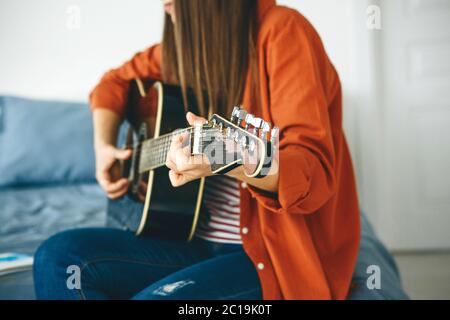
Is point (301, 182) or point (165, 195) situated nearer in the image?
point (301, 182)

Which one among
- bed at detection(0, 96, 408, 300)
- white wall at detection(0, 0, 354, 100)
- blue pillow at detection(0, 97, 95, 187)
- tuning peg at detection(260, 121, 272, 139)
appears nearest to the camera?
tuning peg at detection(260, 121, 272, 139)

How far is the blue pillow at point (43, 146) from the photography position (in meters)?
1.69

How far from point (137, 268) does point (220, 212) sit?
0.18 meters

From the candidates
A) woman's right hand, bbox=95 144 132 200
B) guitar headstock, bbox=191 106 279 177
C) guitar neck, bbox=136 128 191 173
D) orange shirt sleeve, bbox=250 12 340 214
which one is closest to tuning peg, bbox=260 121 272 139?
guitar headstock, bbox=191 106 279 177

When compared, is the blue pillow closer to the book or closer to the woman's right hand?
the woman's right hand

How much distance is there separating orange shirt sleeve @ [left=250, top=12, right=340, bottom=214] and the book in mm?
521

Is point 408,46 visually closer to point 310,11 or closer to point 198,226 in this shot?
point 310,11

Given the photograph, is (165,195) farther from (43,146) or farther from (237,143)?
(43,146)

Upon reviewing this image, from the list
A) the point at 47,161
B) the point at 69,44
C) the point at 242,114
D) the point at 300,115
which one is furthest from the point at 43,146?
the point at 242,114

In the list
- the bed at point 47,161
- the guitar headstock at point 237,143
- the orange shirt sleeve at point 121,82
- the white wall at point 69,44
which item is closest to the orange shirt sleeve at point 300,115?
the guitar headstock at point 237,143

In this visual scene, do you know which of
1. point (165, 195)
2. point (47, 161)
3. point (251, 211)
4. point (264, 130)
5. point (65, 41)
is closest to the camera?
point (264, 130)

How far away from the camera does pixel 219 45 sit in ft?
2.68

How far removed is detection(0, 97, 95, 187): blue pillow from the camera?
1.69 meters
